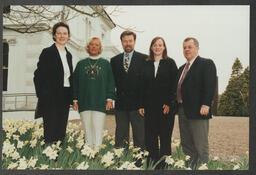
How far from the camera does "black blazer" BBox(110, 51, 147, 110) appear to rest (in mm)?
3863

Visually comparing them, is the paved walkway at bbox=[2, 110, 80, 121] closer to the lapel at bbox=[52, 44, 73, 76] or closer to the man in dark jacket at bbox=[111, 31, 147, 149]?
the lapel at bbox=[52, 44, 73, 76]

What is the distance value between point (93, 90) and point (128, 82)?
0.51 metres

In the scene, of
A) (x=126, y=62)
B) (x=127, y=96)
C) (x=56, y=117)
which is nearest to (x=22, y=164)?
(x=56, y=117)

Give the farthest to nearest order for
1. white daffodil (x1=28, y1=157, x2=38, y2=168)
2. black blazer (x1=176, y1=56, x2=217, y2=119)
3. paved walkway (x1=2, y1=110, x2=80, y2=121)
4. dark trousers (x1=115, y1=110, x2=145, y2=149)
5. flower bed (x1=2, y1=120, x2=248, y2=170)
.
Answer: paved walkway (x1=2, y1=110, x2=80, y2=121) → dark trousers (x1=115, y1=110, x2=145, y2=149) → black blazer (x1=176, y1=56, x2=217, y2=119) → flower bed (x1=2, y1=120, x2=248, y2=170) → white daffodil (x1=28, y1=157, x2=38, y2=168)

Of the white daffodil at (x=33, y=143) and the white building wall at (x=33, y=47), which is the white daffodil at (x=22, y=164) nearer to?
the white daffodil at (x=33, y=143)

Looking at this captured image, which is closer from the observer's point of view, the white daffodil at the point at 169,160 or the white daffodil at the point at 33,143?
the white daffodil at the point at 169,160

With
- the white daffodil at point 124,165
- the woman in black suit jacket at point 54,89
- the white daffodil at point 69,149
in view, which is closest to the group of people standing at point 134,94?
the woman in black suit jacket at point 54,89

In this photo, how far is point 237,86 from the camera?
4.05 m

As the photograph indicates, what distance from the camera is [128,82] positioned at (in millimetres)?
3889

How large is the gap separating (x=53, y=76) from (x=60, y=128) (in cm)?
75

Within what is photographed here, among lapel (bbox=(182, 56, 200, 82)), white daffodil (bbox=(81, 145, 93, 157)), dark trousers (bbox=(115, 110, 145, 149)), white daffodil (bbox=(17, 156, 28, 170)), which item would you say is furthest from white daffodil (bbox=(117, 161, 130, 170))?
lapel (bbox=(182, 56, 200, 82))

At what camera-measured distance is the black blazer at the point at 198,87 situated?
12.3 feet

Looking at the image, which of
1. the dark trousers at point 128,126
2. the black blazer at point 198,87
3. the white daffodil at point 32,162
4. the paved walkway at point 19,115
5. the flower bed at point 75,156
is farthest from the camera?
the paved walkway at point 19,115

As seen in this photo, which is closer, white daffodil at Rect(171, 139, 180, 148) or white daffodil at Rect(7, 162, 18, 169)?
white daffodil at Rect(7, 162, 18, 169)
